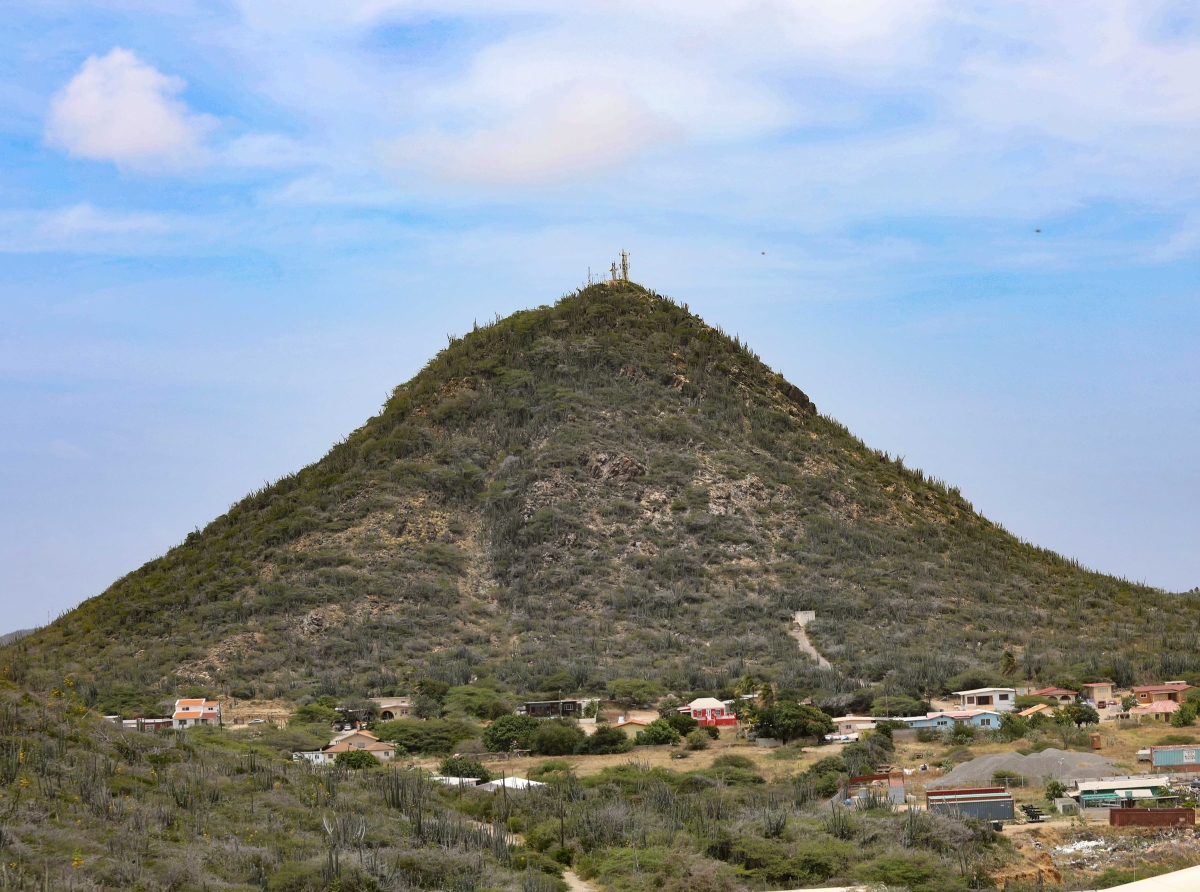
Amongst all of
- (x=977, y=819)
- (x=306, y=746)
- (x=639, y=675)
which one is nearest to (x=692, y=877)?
(x=977, y=819)

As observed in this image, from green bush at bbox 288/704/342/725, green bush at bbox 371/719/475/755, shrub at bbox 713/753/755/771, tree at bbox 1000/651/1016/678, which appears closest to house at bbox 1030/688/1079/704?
tree at bbox 1000/651/1016/678

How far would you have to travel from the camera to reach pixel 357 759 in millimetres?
45281

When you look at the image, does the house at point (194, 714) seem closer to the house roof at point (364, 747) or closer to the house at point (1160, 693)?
the house roof at point (364, 747)

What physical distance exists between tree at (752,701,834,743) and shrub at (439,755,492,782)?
10908mm

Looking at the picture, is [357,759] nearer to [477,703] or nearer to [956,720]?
[477,703]

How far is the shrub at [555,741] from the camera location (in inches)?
1982

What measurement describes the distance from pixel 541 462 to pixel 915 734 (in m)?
32.1

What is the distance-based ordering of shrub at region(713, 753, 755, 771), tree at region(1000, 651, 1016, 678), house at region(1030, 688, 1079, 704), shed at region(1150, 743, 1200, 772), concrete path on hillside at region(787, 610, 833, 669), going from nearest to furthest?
shed at region(1150, 743, 1200, 772), shrub at region(713, 753, 755, 771), house at region(1030, 688, 1079, 704), tree at region(1000, 651, 1016, 678), concrete path on hillside at region(787, 610, 833, 669)

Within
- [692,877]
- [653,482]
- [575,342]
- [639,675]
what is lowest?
[692,877]

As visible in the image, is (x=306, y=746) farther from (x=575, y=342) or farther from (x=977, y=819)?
(x=575, y=342)

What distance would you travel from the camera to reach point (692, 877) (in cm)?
3172

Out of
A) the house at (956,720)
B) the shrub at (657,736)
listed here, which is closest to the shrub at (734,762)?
the shrub at (657,736)

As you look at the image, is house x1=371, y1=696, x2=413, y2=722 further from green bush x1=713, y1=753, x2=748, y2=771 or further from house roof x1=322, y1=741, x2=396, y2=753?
green bush x1=713, y1=753, x2=748, y2=771

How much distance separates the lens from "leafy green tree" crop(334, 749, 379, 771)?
146ft
